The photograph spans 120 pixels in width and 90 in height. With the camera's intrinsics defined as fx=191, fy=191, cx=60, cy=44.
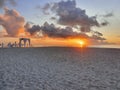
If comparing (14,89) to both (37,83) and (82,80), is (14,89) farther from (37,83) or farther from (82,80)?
(82,80)

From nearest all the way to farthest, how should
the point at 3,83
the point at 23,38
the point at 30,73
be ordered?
the point at 3,83, the point at 30,73, the point at 23,38

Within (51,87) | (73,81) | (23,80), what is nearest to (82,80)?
(73,81)

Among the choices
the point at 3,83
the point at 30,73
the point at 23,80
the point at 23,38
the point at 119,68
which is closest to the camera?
the point at 3,83

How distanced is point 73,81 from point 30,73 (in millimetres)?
3762

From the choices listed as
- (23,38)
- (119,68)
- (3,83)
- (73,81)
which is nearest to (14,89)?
(3,83)

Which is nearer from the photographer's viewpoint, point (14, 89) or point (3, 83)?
point (14, 89)

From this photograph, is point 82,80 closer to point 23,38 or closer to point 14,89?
point 14,89

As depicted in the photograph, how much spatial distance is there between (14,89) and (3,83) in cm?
131

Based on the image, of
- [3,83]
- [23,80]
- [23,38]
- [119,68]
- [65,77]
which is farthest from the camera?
[23,38]

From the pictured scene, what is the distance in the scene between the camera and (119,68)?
16.8m

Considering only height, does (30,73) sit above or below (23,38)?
below

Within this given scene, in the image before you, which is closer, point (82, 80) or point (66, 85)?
point (66, 85)

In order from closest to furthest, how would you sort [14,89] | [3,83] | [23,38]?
[14,89]
[3,83]
[23,38]

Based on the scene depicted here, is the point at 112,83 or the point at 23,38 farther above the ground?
the point at 23,38
